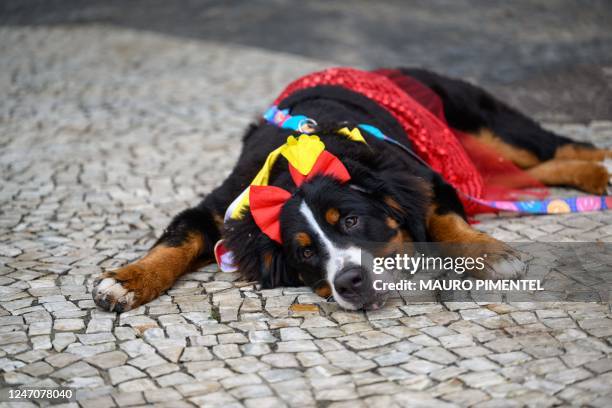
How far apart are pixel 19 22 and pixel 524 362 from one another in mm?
12333

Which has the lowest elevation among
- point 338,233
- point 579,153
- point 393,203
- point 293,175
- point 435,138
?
point 338,233

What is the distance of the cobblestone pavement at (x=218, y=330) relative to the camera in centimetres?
335

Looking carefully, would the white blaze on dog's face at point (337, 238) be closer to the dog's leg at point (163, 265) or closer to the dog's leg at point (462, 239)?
the dog's leg at point (462, 239)

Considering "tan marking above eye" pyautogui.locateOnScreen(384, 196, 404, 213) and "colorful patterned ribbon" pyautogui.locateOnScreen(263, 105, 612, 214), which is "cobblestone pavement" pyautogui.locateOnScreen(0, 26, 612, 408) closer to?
"colorful patterned ribbon" pyautogui.locateOnScreen(263, 105, 612, 214)

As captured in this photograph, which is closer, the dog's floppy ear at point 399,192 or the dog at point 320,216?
the dog at point 320,216

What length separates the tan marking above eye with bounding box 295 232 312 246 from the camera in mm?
4117

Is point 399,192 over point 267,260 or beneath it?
over

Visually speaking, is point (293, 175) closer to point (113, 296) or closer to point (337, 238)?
point (337, 238)

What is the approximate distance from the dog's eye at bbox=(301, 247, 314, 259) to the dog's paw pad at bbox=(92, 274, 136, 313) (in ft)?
3.11

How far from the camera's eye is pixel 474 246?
4445 millimetres

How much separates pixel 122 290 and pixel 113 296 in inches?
2.4

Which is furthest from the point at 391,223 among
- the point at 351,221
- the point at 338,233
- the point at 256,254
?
the point at 256,254

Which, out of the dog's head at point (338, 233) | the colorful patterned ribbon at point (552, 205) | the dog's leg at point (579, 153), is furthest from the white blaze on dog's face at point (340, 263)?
the dog's leg at point (579, 153)

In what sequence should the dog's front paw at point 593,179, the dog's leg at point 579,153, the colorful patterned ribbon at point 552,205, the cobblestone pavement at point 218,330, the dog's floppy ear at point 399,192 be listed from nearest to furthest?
the cobblestone pavement at point 218,330
the dog's floppy ear at point 399,192
the colorful patterned ribbon at point 552,205
the dog's front paw at point 593,179
the dog's leg at point 579,153
